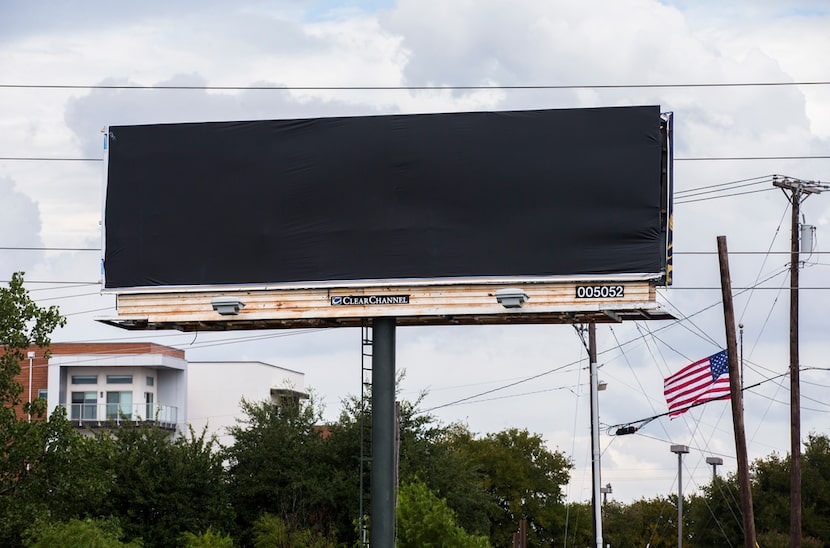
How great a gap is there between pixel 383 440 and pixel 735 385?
38.2 feet

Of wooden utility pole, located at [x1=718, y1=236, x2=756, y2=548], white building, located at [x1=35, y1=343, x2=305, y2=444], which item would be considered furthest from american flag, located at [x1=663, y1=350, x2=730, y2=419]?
white building, located at [x1=35, y1=343, x2=305, y2=444]

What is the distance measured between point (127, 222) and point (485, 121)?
7.65 m

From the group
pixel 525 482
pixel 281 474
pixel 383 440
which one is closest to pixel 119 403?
pixel 525 482

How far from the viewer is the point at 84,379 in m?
83.2

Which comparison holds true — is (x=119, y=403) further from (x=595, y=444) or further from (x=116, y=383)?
(x=595, y=444)

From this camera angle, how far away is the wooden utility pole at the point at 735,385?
3186 centimetres

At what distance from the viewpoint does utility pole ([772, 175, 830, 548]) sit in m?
36.6

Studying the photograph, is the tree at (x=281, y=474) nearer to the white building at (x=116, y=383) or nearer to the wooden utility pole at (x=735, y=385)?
the wooden utility pole at (x=735, y=385)

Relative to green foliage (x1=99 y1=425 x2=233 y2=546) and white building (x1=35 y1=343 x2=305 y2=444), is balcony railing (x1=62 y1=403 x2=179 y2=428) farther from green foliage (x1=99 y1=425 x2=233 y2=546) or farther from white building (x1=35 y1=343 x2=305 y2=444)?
green foliage (x1=99 y1=425 x2=233 y2=546)

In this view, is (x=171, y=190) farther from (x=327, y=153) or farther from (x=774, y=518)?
(x=774, y=518)

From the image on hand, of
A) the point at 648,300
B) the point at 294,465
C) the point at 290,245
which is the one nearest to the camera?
the point at 648,300

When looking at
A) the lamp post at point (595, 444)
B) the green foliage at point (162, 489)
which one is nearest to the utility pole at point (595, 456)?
the lamp post at point (595, 444)

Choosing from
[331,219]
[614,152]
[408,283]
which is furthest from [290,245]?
[614,152]

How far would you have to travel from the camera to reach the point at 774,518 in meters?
65.1
